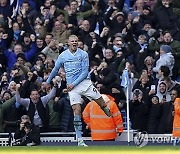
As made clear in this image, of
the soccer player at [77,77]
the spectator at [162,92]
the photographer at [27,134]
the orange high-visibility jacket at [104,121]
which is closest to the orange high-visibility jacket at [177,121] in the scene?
the orange high-visibility jacket at [104,121]

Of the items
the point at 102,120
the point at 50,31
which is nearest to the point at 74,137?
the point at 102,120

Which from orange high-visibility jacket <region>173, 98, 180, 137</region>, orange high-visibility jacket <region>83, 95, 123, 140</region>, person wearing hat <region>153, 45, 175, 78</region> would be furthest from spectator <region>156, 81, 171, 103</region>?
orange high-visibility jacket <region>83, 95, 123, 140</region>

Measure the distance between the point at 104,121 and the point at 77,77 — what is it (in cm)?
108

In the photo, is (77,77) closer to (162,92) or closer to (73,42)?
(73,42)

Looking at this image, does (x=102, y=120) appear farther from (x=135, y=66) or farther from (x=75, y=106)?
(x=135, y=66)

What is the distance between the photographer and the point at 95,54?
72.7 ft

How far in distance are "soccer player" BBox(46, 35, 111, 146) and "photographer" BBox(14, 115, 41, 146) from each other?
36.2 inches

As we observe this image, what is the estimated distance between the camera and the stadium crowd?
20203 millimetres

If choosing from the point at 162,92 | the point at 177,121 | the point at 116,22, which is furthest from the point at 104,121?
the point at 116,22

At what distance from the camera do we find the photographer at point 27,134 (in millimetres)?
18438

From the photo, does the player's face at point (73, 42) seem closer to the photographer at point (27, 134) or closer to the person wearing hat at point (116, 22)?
the photographer at point (27, 134)

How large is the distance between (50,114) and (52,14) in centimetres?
422

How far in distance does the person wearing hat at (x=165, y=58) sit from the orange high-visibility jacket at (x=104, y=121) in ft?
11.0

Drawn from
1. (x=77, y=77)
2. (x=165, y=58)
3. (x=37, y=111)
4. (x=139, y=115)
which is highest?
(x=165, y=58)
